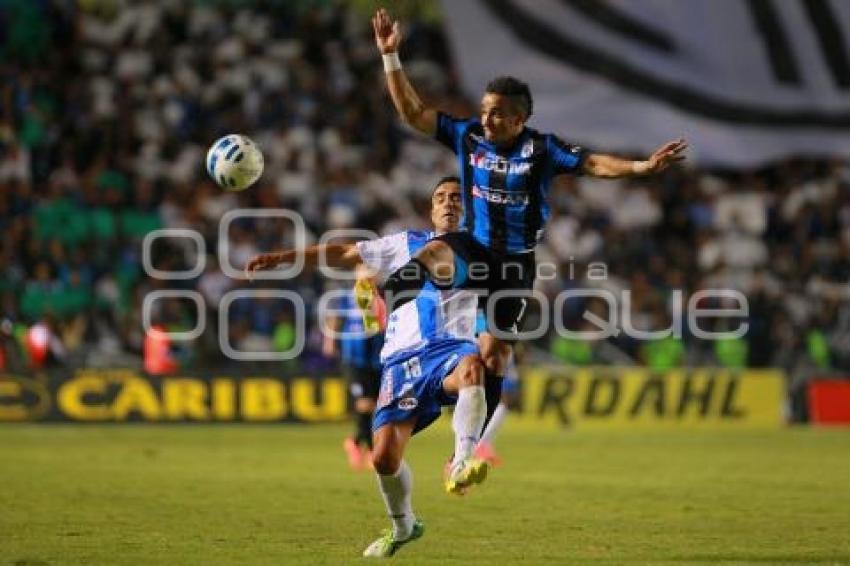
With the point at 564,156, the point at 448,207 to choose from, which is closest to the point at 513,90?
the point at 564,156

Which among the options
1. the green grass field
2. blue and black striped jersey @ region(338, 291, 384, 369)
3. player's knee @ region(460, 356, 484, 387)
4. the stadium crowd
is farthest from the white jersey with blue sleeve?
the stadium crowd

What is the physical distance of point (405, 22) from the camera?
1216 inches

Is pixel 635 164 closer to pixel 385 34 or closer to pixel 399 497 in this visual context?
pixel 385 34

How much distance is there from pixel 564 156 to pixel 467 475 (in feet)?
7.19

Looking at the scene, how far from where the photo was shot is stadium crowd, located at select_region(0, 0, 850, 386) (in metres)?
25.4

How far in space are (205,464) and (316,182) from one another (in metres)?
10.4

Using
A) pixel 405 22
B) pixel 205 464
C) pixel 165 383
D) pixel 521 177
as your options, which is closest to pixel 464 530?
pixel 521 177

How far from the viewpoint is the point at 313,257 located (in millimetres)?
10625

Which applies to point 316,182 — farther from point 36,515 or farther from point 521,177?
point 521,177

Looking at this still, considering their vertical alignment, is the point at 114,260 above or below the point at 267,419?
above

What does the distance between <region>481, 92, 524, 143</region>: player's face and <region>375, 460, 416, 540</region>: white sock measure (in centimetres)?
213

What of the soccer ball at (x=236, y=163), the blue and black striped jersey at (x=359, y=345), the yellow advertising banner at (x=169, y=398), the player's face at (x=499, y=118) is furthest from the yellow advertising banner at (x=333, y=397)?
the player's face at (x=499, y=118)

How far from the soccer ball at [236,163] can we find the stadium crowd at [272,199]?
13060 millimetres

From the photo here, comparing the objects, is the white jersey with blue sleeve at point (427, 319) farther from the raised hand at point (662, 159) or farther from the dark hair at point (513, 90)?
the raised hand at point (662, 159)
